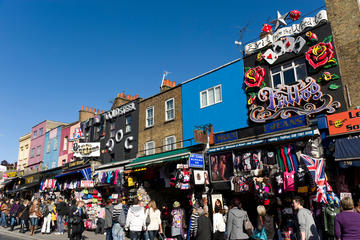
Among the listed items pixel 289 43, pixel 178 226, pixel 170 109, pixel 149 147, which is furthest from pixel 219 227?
pixel 149 147

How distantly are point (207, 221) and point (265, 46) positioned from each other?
1036 cm

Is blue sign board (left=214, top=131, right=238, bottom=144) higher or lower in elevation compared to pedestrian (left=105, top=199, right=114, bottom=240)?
Result: higher

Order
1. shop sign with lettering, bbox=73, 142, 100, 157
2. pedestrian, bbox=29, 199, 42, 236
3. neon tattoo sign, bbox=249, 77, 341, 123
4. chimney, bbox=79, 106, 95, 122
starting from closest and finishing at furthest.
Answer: neon tattoo sign, bbox=249, 77, 341, 123, pedestrian, bbox=29, 199, 42, 236, shop sign with lettering, bbox=73, 142, 100, 157, chimney, bbox=79, 106, 95, 122

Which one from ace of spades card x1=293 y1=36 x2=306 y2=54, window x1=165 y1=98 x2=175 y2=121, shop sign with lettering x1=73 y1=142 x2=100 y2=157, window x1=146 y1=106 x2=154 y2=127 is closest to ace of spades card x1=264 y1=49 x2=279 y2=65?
ace of spades card x1=293 y1=36 x2=306 y2=54

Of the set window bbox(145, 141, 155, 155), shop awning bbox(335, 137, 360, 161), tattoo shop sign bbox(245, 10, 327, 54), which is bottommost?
shop awning bbox(335, 137, 360, 161)

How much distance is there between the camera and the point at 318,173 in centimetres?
1044

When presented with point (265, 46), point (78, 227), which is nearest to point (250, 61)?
point (265, 46)

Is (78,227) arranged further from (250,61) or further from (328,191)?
(250,61)

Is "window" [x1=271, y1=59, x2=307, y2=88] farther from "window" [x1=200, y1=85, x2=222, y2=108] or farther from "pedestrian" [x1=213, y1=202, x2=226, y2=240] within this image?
"pedestrian" [x1=213, y1=202, x2=226, y2=240]

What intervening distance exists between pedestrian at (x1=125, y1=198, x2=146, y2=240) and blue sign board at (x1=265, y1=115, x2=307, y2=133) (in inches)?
272

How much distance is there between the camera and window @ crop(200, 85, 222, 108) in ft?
55.0

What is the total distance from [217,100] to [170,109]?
409cm

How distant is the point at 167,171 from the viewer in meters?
16.5

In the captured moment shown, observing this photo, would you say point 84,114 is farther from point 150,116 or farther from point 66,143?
point 150,116
